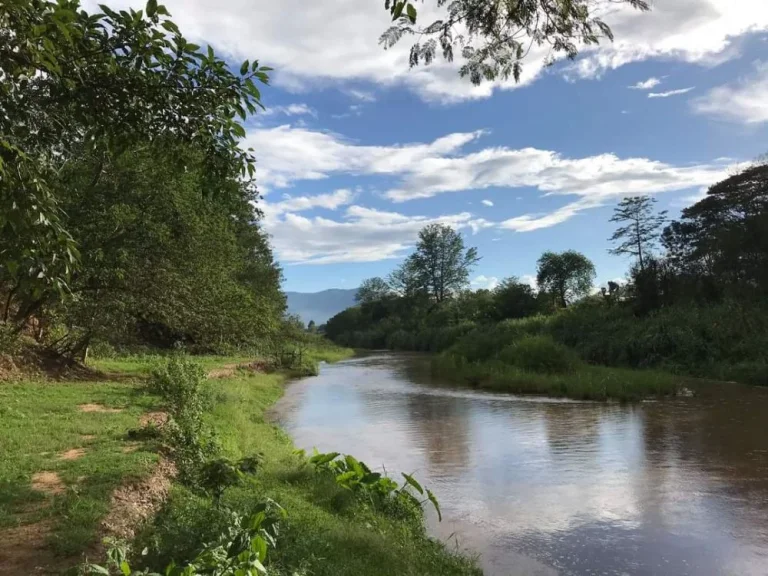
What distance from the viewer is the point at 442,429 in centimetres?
1761

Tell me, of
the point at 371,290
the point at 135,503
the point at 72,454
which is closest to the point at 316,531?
the point at 135,503

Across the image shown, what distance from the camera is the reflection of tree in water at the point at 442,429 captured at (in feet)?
44.7

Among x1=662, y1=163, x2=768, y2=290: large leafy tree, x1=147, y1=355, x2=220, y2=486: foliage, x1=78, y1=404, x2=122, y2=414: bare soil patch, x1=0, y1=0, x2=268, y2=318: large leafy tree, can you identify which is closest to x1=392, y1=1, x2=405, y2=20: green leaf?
x1=0, y1=0, x2=268, y2=318: large leafy tree

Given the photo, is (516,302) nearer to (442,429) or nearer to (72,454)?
(442,429)

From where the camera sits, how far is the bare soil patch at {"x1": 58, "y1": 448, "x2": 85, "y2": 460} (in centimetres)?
853

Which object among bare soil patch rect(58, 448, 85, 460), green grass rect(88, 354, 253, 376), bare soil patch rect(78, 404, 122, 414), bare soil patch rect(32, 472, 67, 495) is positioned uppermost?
green grass rect(88, 354, 253, 376)

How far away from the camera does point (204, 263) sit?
57.2 feet

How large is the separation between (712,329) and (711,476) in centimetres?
2246

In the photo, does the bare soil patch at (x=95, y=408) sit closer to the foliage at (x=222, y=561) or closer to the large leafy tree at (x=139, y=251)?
the large leafy tree at (x=139, y=251)

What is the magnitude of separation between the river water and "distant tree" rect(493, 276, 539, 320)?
3684cm

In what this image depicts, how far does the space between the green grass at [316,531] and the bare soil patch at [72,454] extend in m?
2.00

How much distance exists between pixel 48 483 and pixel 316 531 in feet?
11.1

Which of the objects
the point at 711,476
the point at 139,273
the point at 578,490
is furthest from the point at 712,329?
the point at 139,273

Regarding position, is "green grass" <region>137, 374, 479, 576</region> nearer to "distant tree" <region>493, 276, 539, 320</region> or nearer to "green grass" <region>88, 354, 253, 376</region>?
"green grass" <region>88, 354, 253, 376</region>
